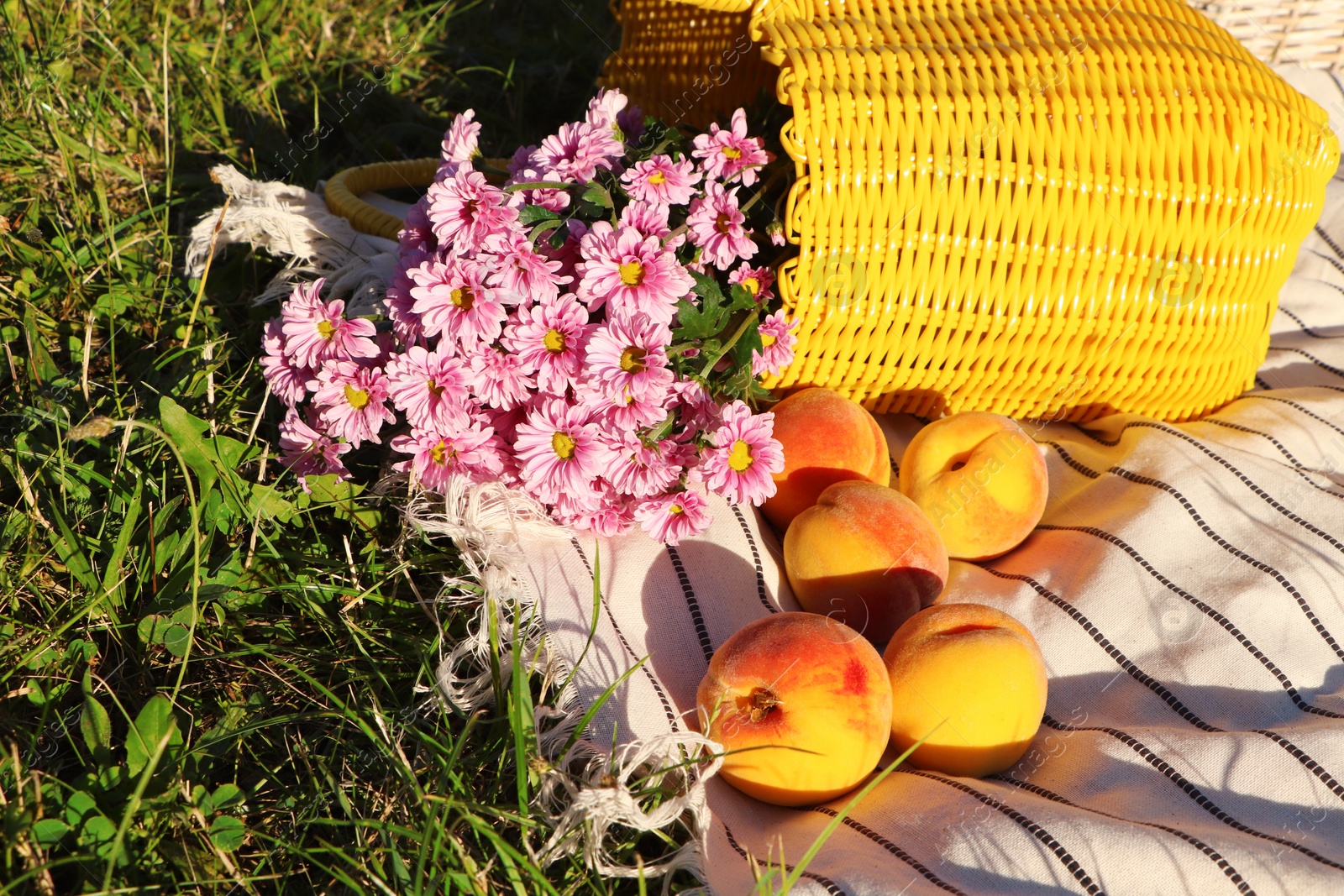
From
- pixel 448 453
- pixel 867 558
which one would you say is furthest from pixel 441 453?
pixel 867 558

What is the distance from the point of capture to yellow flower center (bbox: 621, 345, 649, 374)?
107 centimetres

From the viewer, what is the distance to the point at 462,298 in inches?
43.6

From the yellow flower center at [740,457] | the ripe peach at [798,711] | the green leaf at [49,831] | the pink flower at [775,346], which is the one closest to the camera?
the green leaf at [49,831]

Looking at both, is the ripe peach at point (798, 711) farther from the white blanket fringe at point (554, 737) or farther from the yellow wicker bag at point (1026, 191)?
the yellow wicker bag at point (1026, 191)

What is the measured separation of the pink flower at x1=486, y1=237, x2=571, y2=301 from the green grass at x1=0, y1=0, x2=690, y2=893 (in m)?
0.39

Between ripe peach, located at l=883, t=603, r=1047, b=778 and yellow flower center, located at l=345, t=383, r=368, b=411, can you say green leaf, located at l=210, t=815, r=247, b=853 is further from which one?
ripe peach, located at l=883, t=603, r=1047, b=778

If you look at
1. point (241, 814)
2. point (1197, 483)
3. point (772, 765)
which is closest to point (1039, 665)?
point (772, 765)

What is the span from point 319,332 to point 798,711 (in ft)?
2.33

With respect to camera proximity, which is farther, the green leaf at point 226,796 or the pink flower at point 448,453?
the pink flower at point 448,453

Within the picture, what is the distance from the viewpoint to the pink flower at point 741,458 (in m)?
1.12

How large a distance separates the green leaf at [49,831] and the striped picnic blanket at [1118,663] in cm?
50

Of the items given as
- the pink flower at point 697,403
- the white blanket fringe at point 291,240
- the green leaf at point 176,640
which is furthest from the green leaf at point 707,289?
the green leaf at point 176,640

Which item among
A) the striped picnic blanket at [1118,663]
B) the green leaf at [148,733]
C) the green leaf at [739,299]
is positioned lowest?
the green leaf at [148,733]

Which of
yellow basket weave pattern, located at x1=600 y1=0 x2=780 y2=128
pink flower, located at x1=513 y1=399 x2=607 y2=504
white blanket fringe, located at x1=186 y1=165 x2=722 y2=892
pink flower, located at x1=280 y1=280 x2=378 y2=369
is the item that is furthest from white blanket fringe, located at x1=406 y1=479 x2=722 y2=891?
yellow basket weave pattern, located at x1=600 y1=0 x2=780 y2=128
